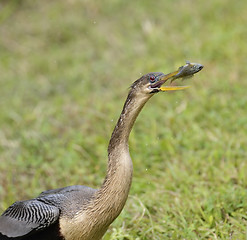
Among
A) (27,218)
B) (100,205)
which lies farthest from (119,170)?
(27,218)

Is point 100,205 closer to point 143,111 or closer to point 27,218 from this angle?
point 27,218

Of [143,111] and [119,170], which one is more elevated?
[143,111]

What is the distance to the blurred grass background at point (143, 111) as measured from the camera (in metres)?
3.61

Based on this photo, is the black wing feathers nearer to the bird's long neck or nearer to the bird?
the bird

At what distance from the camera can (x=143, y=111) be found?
5344 mm

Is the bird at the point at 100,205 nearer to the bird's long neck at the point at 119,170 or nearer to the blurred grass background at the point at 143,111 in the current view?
the bird's long neck at the point at 119,170

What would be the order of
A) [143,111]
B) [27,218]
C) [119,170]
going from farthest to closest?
[143,111], [27,218], [119,170]

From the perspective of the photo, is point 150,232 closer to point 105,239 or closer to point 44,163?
point 105,239

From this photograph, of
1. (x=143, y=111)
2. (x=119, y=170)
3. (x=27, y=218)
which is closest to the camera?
(x=119, y=170)

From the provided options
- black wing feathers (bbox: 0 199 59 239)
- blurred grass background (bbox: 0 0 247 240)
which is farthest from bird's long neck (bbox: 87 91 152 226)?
blurred grass background (bbox: 0 0 247 240)

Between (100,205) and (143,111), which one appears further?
(143,111)

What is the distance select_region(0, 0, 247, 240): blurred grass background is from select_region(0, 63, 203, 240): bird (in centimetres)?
59

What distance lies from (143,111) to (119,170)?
2749 mm

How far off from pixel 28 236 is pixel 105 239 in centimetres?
76
